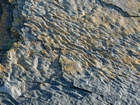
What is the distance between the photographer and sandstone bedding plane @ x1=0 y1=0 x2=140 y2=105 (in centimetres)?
302

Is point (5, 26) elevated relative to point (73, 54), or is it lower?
lower

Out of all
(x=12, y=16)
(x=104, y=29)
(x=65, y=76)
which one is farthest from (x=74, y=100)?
(x=12, y=16)

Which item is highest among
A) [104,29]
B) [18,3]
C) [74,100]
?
[104,29]

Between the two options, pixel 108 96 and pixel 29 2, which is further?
pixel 29 2

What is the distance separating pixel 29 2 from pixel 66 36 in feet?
1.49

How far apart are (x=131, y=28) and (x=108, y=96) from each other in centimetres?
70

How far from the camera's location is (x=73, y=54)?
3199 mm

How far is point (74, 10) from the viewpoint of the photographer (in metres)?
3.44

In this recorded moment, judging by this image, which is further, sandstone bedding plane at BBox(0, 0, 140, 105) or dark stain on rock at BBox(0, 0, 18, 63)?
dark stain on rock at BBox(0, 0, 18, 63)

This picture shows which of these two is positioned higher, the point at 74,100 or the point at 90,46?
the point at 90,46

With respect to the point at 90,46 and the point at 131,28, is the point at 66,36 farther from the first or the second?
the point at 131,28

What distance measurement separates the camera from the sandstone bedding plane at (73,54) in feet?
9.89

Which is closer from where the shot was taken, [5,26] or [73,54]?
[73,54]

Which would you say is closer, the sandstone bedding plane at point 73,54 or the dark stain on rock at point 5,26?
the sandstone bedding plane at point 73,54
